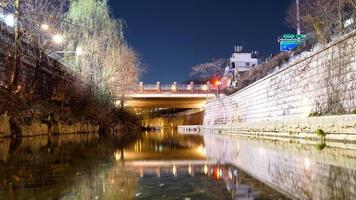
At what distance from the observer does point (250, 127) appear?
104ft

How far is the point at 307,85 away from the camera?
78.1ft

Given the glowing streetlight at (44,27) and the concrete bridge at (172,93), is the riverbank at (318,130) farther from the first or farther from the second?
the concrete bridge at (172,93)

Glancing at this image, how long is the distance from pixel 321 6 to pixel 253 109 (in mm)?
14514

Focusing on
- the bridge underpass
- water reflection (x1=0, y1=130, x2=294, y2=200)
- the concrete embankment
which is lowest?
water reflection (x1=0, y1=130, x2=294, y2=200)

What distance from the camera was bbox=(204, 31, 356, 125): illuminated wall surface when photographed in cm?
1812

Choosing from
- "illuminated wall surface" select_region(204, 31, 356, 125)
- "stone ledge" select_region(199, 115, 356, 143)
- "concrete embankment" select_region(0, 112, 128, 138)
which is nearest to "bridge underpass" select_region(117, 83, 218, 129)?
"concrete embankment" select_region(0, 112, 128, 138)

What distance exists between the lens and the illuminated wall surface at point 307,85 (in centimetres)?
1812

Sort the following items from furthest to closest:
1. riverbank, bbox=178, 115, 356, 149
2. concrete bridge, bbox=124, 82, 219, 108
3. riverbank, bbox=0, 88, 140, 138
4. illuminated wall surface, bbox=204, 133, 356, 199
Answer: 1. concrete bridge, bbox=124, 82, 219, 108
2. riverbank, bbox=0, 88, 140, 138
3. riverbank, bbox=178, 115, 356, 149
4. illuminated wall surface, bbox=204, 133, 356, 199

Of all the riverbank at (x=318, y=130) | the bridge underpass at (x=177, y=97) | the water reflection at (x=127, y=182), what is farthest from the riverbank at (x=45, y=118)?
the bridge underpass at (x=177, y=97)

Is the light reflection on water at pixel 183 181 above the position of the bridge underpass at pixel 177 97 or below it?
below

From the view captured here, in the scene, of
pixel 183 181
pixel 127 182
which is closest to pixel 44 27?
pixel 127 182

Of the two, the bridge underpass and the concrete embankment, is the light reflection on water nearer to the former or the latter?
the concrete embankment

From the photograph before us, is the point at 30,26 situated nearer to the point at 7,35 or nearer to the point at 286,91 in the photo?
the point at 7,35

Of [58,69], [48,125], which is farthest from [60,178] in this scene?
[58,69]
